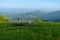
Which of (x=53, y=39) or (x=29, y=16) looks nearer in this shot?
(x=53, y=39)

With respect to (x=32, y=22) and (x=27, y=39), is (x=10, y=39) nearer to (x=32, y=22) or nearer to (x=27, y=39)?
(x=27, y=39)

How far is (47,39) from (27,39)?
97 centimetres

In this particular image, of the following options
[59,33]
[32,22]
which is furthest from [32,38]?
[32,22]

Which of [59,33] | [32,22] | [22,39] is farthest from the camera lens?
[32,22]


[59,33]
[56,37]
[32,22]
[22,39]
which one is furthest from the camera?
[32,22]

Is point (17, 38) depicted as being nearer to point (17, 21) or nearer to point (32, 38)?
point (32, 38)

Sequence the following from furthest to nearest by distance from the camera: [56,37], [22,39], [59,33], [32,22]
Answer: [32,22], [59,33], [56,37], [22,39]

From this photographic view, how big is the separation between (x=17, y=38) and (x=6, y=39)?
1.78 ft

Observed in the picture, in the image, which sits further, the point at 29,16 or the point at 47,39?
the point at 29,16

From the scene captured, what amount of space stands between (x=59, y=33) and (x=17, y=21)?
28.1ft

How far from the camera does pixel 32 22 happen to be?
19.1m

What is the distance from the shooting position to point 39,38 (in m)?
10.2

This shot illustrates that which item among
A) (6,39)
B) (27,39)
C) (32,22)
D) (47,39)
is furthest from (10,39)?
(32,22)

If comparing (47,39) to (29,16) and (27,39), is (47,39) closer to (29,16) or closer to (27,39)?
(27,39)
